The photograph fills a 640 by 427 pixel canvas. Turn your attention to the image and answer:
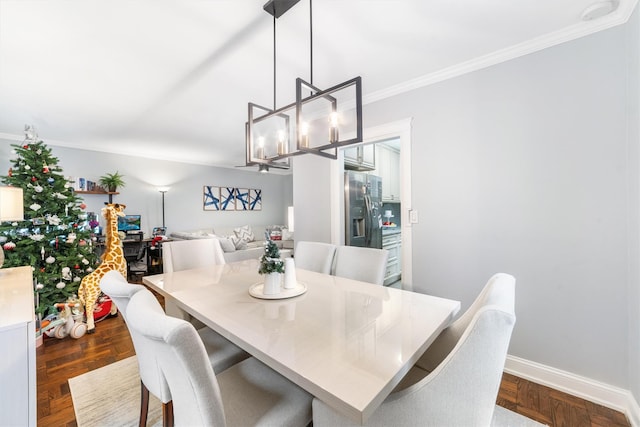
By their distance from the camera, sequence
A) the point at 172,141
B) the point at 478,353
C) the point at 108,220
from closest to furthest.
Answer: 1. the point at 478,353
2. the point at 108,220
3. the point at 172,141

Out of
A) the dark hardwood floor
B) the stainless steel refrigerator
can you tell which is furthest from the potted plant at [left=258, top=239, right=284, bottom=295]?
the stainless steel refrigerator

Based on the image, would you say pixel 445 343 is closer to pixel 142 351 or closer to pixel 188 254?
pixel 142 351

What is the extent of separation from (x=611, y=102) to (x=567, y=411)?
1.89 meters

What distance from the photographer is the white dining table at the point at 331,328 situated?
2.45 feet

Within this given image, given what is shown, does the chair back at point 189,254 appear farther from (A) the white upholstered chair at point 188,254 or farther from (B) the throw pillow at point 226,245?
(B) the throw pillow at point 226,245

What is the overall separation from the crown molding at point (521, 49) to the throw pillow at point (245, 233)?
468 cm

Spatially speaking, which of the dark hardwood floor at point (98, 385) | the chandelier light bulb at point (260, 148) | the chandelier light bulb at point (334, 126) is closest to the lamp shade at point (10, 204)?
the dark hardwood floor at point (98, 385)

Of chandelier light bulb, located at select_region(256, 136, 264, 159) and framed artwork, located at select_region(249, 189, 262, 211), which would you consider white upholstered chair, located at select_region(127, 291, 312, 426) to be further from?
framed artwork, located at select_region(249, 189, 262, 211)

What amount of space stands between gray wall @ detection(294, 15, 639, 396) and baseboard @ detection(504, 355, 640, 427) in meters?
0.04

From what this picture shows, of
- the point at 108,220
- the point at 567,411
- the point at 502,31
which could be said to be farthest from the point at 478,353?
the point at 108,220

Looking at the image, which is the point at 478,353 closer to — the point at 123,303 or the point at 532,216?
the point at 123,303

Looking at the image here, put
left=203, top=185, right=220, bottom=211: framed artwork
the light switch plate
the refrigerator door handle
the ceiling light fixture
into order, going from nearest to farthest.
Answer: the ceiling light fixture < the light switch plate < the refrigerator door handle < left=203, top=185, right=220, bottom=211: framed artwork

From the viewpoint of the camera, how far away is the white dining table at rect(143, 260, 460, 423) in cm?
75

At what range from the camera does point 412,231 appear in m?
2.41
